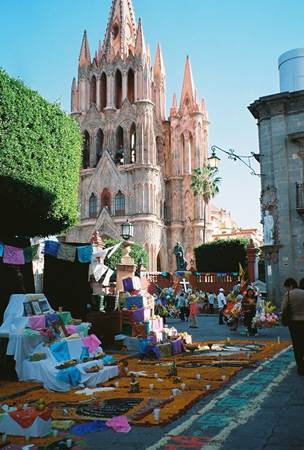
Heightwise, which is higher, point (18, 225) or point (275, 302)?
point (18, 225)

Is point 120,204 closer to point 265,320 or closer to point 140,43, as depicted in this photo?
point 140,43

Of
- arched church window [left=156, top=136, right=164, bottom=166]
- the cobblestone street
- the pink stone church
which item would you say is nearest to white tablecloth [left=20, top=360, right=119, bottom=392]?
the cobblestone street

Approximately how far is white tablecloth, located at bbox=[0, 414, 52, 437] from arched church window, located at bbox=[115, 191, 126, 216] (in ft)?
150

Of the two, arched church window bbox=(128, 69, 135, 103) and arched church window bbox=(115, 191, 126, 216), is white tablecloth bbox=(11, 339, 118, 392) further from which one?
arched church window bbox=(128, 69, 135, 103)

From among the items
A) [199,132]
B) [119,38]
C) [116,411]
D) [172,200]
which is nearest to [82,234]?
[172,200]

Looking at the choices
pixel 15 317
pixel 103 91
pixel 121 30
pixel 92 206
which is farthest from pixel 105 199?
pixel 15 317

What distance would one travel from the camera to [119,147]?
5500cm

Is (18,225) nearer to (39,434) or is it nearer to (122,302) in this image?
(122,302)

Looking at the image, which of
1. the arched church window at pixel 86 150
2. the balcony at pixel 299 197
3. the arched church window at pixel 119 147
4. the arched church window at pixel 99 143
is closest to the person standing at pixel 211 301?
the balcony at pixel 299 197

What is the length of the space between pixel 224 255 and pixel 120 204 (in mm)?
15326

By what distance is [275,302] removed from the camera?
23016 millimetres

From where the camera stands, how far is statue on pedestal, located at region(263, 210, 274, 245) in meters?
23.2

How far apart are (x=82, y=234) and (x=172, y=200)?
36.4 feet

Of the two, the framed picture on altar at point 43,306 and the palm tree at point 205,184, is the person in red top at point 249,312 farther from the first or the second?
the palm tree at point 205,184
